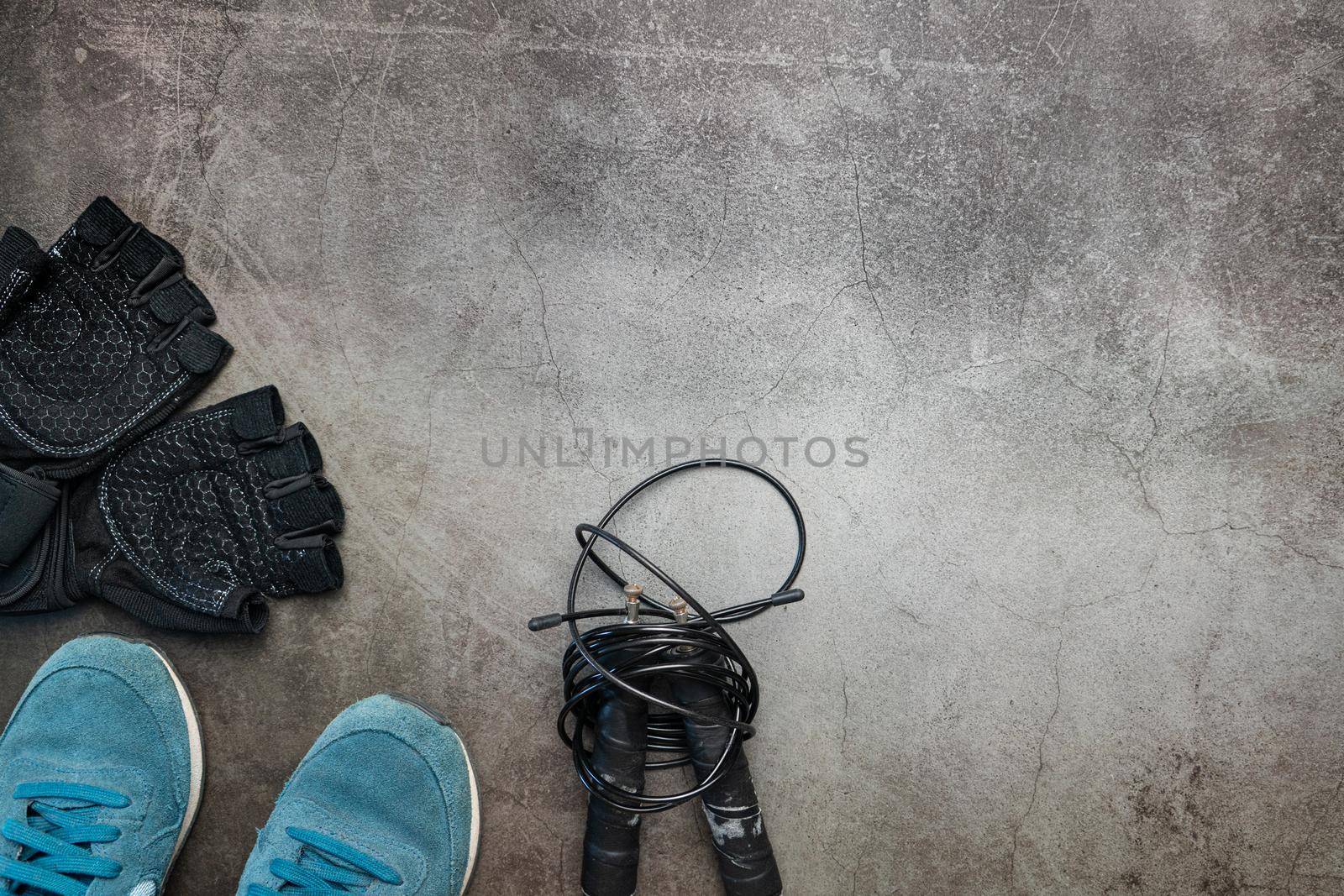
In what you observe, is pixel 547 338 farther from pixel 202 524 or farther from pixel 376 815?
pixel 376 815

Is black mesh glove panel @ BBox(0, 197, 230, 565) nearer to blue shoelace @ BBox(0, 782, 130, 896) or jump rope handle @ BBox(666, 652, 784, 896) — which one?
blue shoelace @ BBox(0, 782, 130, 896)

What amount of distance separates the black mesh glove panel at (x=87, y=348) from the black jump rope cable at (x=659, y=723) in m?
1.03

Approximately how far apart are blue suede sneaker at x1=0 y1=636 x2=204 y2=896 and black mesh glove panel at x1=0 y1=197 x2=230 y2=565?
32 centimetres

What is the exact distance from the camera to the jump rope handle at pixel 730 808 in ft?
4.93

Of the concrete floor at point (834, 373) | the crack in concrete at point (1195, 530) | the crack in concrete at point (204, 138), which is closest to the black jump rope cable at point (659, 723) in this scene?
the concrete floor at point (834, 373)

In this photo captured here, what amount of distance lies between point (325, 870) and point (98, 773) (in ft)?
1.76

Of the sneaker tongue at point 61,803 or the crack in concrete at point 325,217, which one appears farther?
the crack in concrete at point 325,217

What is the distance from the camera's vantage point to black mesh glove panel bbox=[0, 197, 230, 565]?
1.59m

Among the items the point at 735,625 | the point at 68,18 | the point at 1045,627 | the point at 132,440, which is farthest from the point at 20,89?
the point at 1045,627

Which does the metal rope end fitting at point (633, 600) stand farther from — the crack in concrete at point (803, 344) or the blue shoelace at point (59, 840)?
the blue shoelace at point (59, 840)

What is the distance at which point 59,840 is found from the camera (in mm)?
1522

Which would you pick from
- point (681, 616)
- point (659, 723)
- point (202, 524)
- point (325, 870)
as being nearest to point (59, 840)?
point (325, 870)

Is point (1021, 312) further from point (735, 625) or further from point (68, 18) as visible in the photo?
point (68, 18)

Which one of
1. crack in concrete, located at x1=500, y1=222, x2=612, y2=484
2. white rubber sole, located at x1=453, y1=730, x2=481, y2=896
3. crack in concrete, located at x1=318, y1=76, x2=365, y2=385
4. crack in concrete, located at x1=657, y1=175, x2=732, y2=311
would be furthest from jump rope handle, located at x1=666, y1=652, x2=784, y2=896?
crack in concrete, located at x1=318, y1=76, x2=365, y2=385
